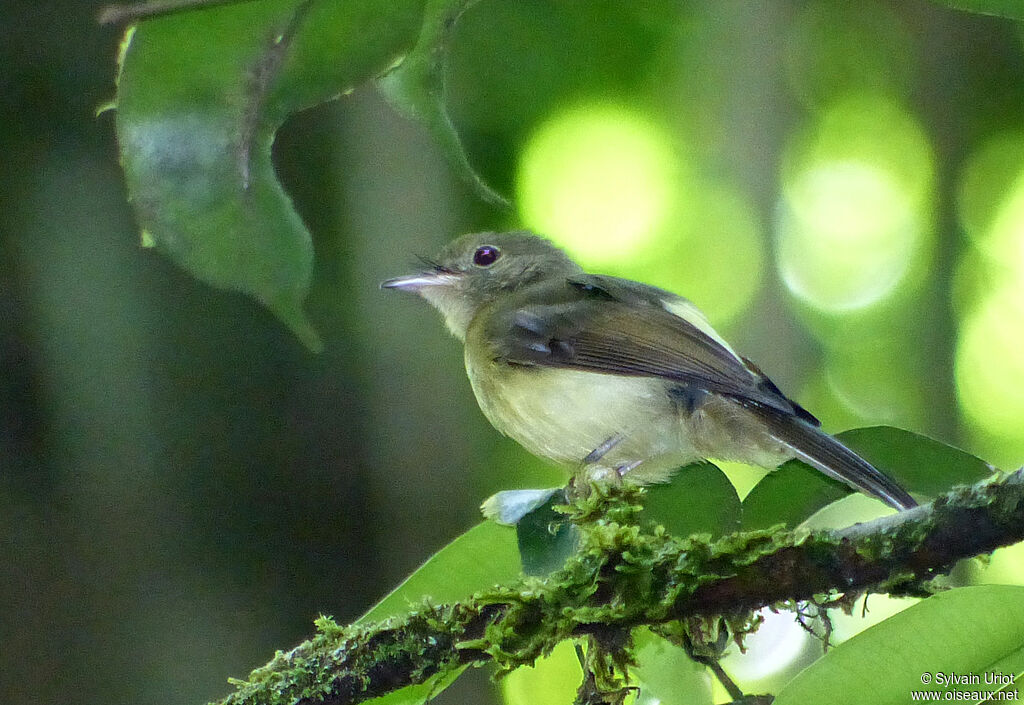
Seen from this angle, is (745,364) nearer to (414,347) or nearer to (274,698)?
(274,698)

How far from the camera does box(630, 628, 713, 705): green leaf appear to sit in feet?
5.10

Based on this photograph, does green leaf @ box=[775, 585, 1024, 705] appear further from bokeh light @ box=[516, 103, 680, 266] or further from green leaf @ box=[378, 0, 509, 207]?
bokeh light @ box=[516, 103, 680, 266]

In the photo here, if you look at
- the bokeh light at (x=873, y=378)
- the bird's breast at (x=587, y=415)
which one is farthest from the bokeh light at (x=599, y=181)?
the bird's breast at (x=587, y=415)

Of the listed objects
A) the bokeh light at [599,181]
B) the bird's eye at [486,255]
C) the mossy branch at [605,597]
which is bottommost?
the mossy branch at [605,597]

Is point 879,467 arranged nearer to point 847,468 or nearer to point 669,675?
point 847,468

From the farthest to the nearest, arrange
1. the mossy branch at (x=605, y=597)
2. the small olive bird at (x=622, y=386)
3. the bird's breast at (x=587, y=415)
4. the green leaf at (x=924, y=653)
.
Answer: the bird's breast at (x=587, y=415), the small olive bird at (x=622, y=386), the mossy branch at (x=605, y=597), the green leaf at (x=924, y=653)

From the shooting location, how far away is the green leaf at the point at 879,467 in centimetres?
138

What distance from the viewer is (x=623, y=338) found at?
2.35 meters

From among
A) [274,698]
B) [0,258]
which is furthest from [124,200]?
[274,698]

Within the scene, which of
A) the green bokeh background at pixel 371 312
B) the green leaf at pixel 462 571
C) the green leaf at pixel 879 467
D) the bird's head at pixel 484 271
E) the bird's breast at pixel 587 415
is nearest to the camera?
the green leaf at pixel 879 467

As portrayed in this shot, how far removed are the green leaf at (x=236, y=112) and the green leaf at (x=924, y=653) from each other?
0.78m

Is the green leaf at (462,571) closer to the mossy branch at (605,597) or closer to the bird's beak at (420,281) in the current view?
the mossy branch at (605,597)

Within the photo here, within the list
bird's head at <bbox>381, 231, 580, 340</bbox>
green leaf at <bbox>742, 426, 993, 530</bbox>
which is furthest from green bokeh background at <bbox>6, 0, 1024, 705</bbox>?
green leaf at <bbox>742, 426, 993, 530</bbox>

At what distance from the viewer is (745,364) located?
236 cm
